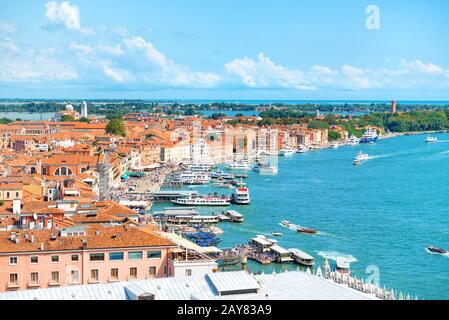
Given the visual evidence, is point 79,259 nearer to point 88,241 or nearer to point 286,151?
point 88,241

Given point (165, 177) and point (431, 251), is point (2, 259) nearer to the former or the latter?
point (431, 251)

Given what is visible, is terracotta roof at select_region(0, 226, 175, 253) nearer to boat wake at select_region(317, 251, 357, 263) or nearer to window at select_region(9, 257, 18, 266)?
window at select_region(9, 257, 18, 266)

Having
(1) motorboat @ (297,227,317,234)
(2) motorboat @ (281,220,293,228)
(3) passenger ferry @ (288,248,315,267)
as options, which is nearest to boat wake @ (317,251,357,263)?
(3) passenger ferry @ (288,248,315,267)

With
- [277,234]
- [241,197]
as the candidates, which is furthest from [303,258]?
[241,197]

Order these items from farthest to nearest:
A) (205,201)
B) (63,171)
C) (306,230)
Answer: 1. (63,171)
2. (205,201)
3. (306,230)

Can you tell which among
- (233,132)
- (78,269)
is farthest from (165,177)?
(78,269)
